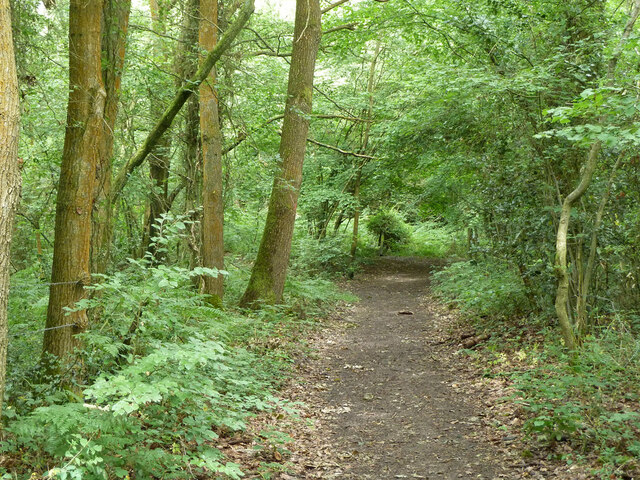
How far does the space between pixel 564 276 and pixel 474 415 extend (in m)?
2.09

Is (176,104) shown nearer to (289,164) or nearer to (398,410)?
(289,164)

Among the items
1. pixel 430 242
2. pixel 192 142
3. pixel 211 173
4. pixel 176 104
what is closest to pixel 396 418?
pixel 176 104

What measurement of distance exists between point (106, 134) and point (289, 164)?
15.6 feet

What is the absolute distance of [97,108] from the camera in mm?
5008

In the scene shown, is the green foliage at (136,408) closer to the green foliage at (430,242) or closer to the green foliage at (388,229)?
A: the green foliage at (388,229)

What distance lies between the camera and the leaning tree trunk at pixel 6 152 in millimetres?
3148

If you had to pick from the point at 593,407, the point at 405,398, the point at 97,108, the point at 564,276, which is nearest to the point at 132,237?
the point at 97,108

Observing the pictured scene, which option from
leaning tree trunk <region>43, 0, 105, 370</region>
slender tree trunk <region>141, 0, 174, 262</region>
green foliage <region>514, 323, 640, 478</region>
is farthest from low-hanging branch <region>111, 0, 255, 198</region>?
green foliage <region>514, 323, 640, 478</region>

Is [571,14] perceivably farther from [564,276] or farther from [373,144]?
[373,144]

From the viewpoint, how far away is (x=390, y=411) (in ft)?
20.2

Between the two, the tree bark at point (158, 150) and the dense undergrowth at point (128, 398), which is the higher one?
the tree bark at point (158, 150)

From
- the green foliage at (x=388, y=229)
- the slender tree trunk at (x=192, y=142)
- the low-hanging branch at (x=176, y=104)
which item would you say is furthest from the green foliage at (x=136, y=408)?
the green foliage at (x=388, y=229)

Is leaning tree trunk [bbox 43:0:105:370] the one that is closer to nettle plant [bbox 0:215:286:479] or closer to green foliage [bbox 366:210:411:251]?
nettle plant [bbox 0:215:286:479]

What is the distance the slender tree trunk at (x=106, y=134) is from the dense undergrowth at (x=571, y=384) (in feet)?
15.9
